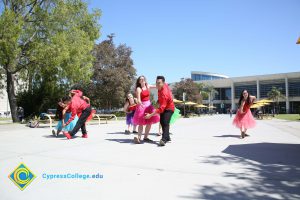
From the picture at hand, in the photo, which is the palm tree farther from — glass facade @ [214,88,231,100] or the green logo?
the green logo

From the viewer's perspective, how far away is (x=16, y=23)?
2084 centimetres

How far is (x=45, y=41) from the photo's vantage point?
72.8 ft

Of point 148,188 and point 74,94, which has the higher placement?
point 74,94

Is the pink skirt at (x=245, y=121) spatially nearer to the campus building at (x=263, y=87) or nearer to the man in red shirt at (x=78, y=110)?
the man in red shirt at (x=78, y=110)

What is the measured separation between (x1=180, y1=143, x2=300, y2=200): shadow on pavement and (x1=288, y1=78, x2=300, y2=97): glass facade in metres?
95.0

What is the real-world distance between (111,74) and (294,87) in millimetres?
70640

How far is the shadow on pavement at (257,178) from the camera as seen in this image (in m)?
3.51

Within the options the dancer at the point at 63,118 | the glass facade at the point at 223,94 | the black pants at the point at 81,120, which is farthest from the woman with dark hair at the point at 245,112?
the glass facade at the point at 223,94

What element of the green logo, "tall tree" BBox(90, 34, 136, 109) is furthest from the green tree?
the green logo

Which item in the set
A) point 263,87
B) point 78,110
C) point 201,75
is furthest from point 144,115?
point 201,75

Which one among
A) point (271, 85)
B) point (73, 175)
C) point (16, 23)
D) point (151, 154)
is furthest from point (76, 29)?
point (271, 85)

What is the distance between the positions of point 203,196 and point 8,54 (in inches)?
784

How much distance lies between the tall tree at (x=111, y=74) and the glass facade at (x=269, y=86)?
6330 cm

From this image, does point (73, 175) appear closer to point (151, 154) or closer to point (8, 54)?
point (151, 154)
